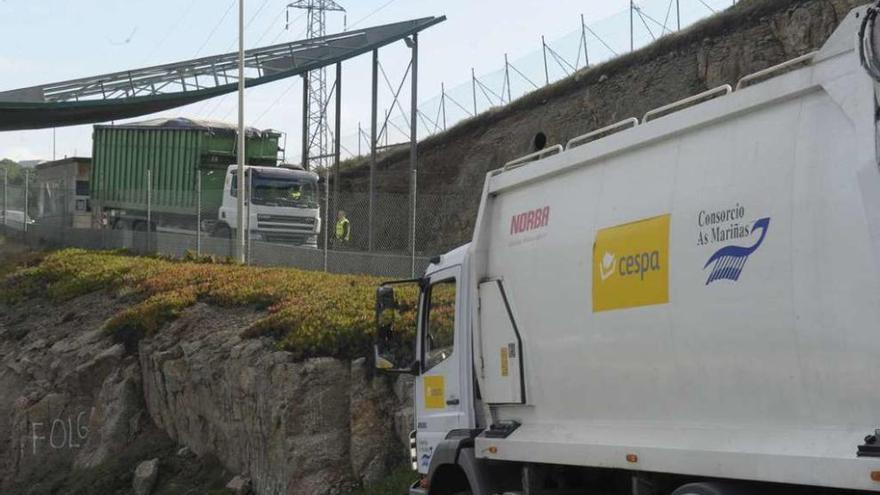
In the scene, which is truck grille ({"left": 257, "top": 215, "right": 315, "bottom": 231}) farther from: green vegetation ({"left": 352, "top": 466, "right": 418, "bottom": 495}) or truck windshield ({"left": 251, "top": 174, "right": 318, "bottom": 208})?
green vegetation ({"left": 352, "top": 466, "right": 418, "bottom": 495})

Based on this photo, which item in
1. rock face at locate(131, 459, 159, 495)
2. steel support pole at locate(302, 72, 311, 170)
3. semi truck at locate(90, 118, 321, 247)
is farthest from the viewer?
steel support pole at locate(302, 72, 311, 170)

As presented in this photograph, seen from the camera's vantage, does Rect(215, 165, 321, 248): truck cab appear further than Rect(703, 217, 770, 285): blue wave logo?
Yes

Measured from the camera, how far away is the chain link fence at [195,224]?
2636 cm

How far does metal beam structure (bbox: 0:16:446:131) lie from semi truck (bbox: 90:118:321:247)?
130 cm

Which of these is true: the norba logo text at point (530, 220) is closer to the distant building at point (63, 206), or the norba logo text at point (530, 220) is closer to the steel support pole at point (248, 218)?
the steel support pole at point (248, 218)

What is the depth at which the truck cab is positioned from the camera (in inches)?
1142

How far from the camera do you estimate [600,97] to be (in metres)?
32.2

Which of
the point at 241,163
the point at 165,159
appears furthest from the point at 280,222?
the point at 165,159

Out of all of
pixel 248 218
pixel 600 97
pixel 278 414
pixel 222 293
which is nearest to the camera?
pixel 278 414

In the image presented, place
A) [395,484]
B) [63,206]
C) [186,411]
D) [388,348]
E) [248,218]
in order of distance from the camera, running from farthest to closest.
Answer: [63,206], [248,218], [186,411], [395,484], [388,348]

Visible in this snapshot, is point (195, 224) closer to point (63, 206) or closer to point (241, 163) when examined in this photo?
point (241, 163)

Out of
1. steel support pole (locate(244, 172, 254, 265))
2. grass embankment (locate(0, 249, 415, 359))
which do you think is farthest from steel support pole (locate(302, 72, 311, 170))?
grass embankment (locate(0, 249, 415, 359))

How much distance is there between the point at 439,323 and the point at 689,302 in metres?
3.45

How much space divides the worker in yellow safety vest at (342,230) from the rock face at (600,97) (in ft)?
5.13
